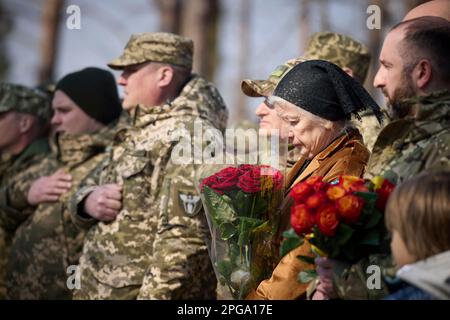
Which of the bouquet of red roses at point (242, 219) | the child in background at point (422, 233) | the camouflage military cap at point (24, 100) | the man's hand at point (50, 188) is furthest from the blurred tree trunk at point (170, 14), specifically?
the child in background at point (422, 233)

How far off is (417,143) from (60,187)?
3.71 metres

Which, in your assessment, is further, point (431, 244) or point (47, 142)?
point (47, 142)

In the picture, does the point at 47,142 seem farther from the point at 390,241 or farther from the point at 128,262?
the point at 390,241

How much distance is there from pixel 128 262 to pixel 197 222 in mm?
563

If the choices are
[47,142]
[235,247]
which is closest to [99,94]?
[47,142]

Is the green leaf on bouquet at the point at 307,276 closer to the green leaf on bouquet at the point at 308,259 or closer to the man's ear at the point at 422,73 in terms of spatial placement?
the green leaf on bouquet at the point at 308,259

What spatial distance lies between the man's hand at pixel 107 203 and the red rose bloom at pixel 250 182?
179cm

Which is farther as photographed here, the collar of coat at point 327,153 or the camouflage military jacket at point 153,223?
the camouflage military jacket at point 153,223

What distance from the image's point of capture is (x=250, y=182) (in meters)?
4.11

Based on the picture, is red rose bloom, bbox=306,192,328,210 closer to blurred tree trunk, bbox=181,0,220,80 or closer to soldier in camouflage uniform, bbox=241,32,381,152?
soldier in camouflage uniform, bbox=241,32,381,152

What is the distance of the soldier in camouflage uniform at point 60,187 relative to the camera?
6797 millimetres

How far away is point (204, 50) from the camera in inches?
581

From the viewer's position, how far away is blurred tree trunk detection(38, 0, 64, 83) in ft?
70.2

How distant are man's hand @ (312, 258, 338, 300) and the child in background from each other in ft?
1.29
